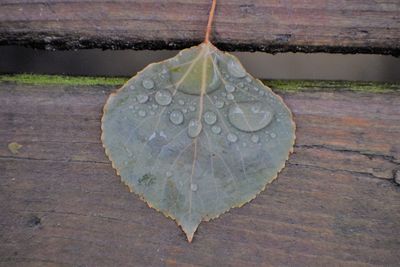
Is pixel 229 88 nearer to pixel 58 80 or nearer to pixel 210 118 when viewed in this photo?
pixel 210 118

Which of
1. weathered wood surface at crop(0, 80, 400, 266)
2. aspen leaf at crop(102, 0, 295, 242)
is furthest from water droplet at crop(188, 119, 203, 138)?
weathered wood surface at crop(0, 80, 400, 266)

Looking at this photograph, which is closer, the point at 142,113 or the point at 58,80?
the point at 142,113

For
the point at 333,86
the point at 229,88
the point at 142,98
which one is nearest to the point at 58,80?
the point at 142,98

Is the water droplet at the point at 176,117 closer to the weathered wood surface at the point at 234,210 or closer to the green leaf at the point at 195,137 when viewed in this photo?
the green leaf at the point at 195,137

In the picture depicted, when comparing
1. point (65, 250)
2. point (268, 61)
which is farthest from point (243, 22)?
point (65, 250)

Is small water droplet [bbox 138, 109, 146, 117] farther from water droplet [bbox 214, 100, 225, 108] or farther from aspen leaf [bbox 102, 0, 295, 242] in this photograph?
water droplet [bbox 214, 100, 225, 108]

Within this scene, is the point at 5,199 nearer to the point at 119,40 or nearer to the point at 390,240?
the point at 119,40
